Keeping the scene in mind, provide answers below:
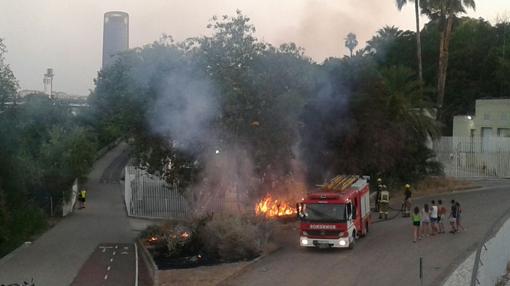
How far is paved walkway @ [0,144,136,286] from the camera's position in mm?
23188

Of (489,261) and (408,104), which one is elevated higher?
(408,104)

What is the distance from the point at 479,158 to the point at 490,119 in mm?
8731

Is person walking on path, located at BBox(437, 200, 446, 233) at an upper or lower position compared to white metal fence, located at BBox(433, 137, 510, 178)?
lower

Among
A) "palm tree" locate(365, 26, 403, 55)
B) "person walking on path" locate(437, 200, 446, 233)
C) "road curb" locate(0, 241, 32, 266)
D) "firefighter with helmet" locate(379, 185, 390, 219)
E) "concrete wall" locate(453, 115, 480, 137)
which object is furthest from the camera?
"palm tree" locate(365, 26, 403, 55)

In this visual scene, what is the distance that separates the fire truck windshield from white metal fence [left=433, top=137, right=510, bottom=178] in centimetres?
2046

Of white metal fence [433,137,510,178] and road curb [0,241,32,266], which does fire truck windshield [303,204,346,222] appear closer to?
road curb [0,241,32,266]

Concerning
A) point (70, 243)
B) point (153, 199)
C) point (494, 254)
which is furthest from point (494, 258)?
point (153, 199)

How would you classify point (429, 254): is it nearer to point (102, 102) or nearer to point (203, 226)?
point (203, 226)

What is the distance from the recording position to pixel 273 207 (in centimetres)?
3045

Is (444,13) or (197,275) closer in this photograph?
(197,275)

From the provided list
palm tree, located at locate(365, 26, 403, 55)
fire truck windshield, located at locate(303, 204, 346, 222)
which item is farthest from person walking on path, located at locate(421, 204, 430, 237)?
palm tree, located at locate(365, 26, 403, 55)

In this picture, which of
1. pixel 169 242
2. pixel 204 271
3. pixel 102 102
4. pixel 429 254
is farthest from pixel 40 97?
pixel 429 254

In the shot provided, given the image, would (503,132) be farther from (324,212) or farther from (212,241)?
Result: (212,241)

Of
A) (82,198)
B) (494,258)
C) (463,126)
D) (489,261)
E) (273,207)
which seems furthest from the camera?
(463,126)
